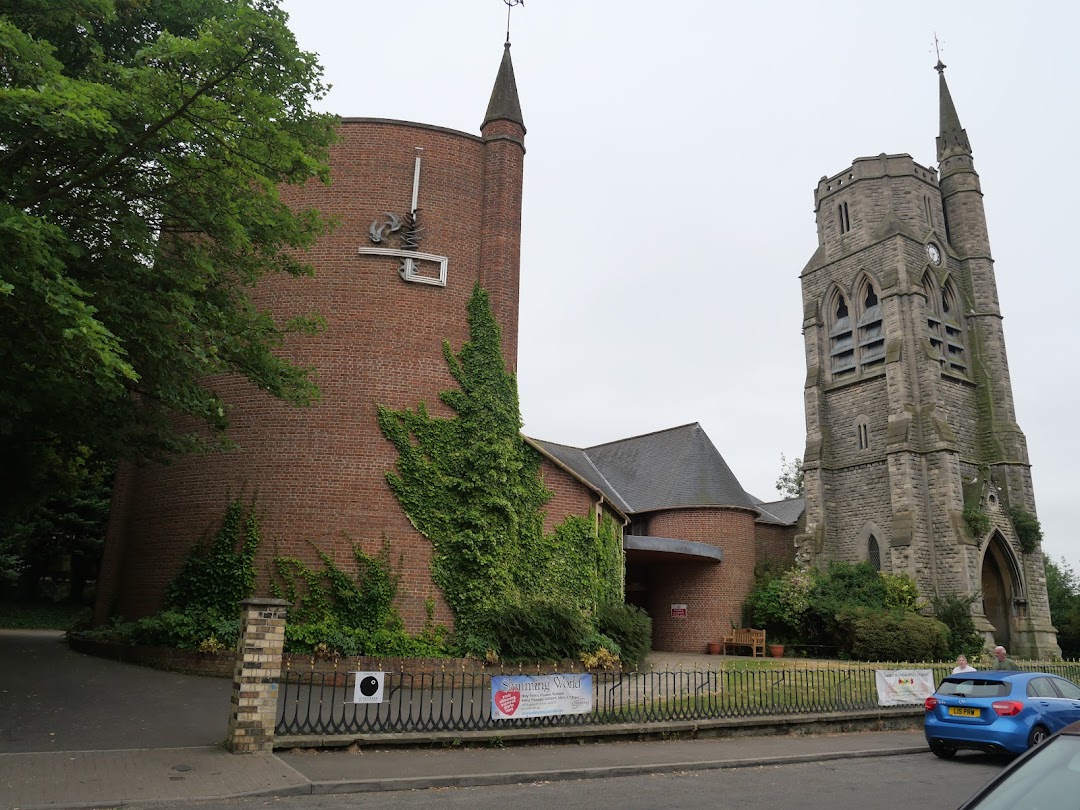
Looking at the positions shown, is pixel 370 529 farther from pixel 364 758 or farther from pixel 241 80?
pixel 241 80

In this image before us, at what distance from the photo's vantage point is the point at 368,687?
33.3ft

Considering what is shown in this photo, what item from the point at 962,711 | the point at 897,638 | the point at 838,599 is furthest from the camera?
the point at 838,599

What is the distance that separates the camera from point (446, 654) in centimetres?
1609

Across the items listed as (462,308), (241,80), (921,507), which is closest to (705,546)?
(921,507)

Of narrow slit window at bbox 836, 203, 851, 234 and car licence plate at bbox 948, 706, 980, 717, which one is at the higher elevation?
narrow slit window at bbox 836, 203, 851, 234

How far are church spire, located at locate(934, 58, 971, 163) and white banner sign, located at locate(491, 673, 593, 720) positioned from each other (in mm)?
38362

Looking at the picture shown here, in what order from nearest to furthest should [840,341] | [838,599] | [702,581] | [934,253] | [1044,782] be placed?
1. [1044,782]
2. [838,599]
3. [702,581]
4. [934,253]
5. [840,341]

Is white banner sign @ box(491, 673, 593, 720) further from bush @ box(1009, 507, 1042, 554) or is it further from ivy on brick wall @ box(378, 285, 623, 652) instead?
bush @ box(1009, 507, 1042, 554)

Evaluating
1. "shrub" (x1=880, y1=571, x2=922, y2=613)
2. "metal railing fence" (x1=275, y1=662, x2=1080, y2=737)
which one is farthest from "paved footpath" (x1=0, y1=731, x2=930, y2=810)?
"shrub" (x1=880, y1=571, x2=922, y2=613)

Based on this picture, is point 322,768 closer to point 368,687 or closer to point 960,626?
point 368,687

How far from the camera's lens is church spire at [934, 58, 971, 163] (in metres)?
39.2

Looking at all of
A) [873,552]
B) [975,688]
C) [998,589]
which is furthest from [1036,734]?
[998,589]

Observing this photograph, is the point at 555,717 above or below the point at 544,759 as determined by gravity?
above

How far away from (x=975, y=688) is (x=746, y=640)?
17.5 m
